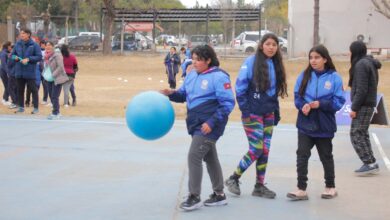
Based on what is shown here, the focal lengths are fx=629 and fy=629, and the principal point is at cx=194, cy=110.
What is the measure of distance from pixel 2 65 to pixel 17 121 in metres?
4.05

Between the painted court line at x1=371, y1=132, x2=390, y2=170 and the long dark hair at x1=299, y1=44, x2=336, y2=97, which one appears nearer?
the long dark hair at x1=299, y1=44, x2=336, y2=97

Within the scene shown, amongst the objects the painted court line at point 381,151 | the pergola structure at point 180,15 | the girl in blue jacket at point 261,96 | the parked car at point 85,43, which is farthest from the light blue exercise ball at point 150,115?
the parked car at point 85,43

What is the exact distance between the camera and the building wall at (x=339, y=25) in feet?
131

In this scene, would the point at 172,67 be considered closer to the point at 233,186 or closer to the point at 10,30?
the point at 233,186

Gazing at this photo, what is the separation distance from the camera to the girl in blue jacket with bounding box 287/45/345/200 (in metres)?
6.42

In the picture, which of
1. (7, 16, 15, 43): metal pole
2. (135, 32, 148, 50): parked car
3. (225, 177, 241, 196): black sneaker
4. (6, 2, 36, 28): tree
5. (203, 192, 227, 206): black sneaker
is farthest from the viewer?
(135, 32, 148, 50): parked car

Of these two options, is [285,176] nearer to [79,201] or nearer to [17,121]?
[79,201]

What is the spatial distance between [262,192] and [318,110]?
1.04m

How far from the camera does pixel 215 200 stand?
6.22 metres

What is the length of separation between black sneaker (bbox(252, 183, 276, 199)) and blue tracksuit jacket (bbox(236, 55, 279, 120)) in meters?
0.80

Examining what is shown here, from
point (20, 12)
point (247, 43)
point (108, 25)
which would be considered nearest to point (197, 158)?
point (108, 25)

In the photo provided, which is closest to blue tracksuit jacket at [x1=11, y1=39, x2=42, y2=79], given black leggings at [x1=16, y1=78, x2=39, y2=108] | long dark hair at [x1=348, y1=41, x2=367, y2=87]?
black leggings at [x1=16, y1=78, x2=39, y2=108]

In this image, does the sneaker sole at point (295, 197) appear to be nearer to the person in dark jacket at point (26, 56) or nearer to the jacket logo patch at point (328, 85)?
the jacket logo patch at point (328, 85)

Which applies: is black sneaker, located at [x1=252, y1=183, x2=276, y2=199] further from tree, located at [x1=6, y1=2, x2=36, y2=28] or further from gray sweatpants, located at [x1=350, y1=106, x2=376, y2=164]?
tree, located at [x1=6, y1=2, x2=36, y2=28]
